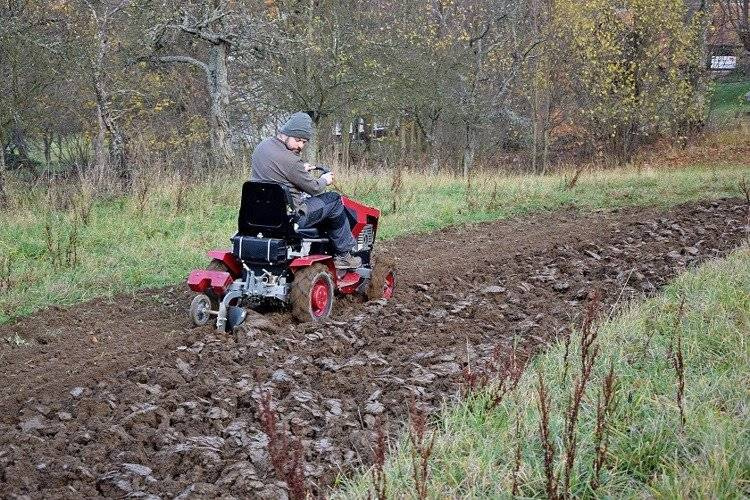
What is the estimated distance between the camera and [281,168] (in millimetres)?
7066

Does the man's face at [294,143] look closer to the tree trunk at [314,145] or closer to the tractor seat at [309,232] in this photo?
the tractor seat at [309,232]

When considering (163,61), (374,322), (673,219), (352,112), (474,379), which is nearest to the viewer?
(474,379)

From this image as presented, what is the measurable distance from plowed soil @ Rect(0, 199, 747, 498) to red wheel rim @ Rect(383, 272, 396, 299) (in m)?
0.13

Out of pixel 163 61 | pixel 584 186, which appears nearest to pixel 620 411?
pixel 584 186

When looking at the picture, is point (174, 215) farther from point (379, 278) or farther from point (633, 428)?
point (633, 428)

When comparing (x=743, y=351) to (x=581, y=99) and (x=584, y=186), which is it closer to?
(x=584, y=186)

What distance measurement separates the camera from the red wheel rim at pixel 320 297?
726 centimetres

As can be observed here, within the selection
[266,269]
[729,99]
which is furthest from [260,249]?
[729,99]

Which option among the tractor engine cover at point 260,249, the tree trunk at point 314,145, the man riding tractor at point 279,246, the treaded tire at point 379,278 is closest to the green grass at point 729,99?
the tree trunk at point 314,145

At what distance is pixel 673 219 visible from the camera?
39.3ft

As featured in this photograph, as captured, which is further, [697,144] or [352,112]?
[697,144]

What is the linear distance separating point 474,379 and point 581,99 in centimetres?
2200

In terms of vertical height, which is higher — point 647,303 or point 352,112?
point 352,112

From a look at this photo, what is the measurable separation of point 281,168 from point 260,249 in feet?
2.29
